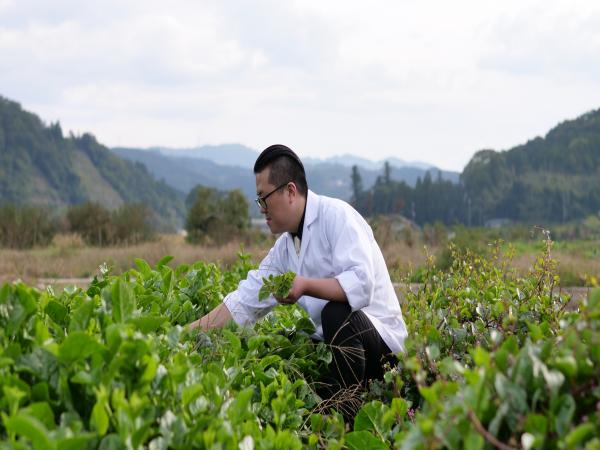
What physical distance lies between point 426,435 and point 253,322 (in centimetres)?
233

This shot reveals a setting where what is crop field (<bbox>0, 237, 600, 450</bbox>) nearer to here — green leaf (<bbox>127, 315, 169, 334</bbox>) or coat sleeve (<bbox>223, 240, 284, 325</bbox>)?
green leaf (<bbox>127, 315, 169, 334</bbox>)

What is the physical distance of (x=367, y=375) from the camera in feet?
13.0

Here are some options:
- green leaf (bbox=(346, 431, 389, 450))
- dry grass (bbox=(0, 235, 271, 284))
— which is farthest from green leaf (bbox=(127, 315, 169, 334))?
dry grass (bbox=(0, 235, 271, 284))

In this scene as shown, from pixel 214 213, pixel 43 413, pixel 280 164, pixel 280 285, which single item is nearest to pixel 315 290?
pixel 280 285

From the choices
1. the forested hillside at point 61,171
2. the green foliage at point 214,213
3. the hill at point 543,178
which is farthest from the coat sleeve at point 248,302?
the forested hillside at point 61,171

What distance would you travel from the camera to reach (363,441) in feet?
9.14

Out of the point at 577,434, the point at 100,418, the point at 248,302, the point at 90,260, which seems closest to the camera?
the point at 577,434

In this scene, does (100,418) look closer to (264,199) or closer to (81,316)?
(81,316)

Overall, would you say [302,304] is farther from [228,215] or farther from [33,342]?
[228,215]

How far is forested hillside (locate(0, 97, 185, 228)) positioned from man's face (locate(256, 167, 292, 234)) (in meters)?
113

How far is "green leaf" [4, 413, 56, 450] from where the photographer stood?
5.38 feet

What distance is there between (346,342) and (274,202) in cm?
83

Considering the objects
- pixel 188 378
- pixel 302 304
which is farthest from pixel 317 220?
pixel 188 378

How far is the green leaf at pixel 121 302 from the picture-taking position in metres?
2.21
